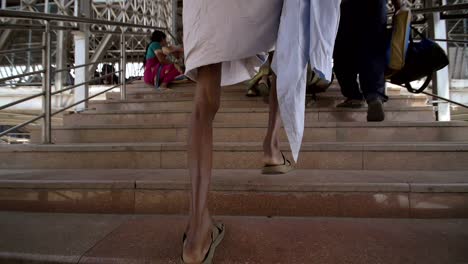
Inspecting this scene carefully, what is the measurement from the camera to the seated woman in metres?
4.12

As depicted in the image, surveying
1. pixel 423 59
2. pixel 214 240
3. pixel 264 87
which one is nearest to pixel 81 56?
pixel 264 87

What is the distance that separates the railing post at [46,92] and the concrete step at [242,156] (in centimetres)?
30

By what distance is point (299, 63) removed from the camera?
106cm

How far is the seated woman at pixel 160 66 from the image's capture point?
412cm

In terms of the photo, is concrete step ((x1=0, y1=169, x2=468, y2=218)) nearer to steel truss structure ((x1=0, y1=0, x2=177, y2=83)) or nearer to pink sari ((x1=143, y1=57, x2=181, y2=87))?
pink sari ((x1=143, y1=57, x2=181, y2=87))

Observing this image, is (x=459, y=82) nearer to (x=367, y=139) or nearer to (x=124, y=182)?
(x=367, y=139)

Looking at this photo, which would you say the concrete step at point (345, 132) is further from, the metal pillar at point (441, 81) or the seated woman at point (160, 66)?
the seated woman at point (160, 66)

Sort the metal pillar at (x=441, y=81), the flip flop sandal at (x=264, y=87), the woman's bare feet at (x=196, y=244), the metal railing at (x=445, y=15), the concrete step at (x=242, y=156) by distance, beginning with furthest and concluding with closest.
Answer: the flip flop sandal at (x=264, y=87), the metal pillar at (x=441, y=81), the metal railing at (x=445, y=15), the concrete step at (x=242, y=156), the woman's bare feet at (x=196, y=244)

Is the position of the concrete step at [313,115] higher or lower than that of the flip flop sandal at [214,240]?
higher

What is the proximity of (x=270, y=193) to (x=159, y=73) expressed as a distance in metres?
3.05

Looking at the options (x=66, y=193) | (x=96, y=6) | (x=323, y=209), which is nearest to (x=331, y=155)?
(x=323, y=209)

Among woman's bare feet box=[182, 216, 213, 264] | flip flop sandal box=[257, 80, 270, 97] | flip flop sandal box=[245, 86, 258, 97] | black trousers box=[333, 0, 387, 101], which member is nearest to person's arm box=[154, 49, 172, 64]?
flip flop sandal box=[245, 86, 258, 97]

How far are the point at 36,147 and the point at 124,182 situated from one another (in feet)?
3.22

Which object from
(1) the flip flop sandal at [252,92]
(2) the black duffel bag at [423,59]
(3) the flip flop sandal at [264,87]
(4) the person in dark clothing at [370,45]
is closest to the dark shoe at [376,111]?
(4) the person in dark clothing at [370,45]
